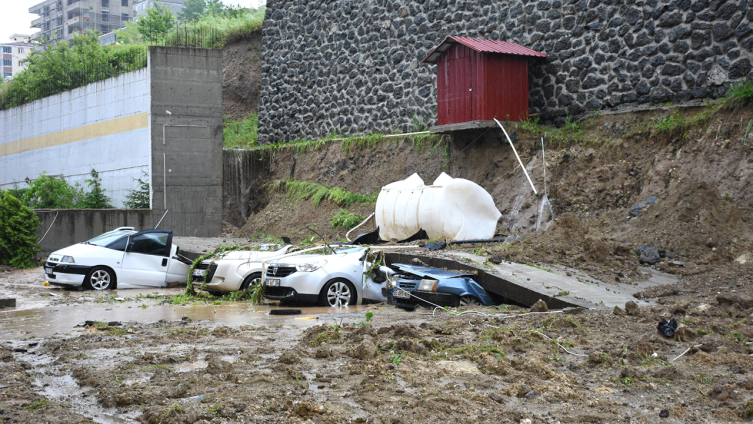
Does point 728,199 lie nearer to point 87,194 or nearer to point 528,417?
point 528,417

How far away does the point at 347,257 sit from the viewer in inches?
518

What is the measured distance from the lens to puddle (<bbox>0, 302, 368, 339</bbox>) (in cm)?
1041

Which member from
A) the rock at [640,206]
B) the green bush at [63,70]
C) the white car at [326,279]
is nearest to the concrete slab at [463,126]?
the rock at [640,206]

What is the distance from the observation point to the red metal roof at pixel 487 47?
18.8 metres

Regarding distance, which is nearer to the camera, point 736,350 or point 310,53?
point 736,350

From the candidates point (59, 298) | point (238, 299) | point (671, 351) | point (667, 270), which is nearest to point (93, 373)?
point (671, 351)

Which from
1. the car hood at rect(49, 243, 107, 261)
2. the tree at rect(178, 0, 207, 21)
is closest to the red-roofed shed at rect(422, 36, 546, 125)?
the car hood at rect(49, 243, 107, 261)

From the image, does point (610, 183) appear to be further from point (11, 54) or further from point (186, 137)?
point (11, 54)

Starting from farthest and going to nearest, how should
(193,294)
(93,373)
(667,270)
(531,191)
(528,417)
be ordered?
(531,191)
(193,294)
(667,270)
(93,373)
(528,417)

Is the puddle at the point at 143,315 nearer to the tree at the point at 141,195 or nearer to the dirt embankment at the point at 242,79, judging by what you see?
the tree at the point at 141,195

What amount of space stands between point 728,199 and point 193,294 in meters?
10.8

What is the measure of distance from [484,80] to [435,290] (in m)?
8.62

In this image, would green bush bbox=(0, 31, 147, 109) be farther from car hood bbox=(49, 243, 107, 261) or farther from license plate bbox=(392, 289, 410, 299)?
license plate bbox=(392, 289, 410, 299)

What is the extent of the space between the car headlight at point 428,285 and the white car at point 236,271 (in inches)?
150
